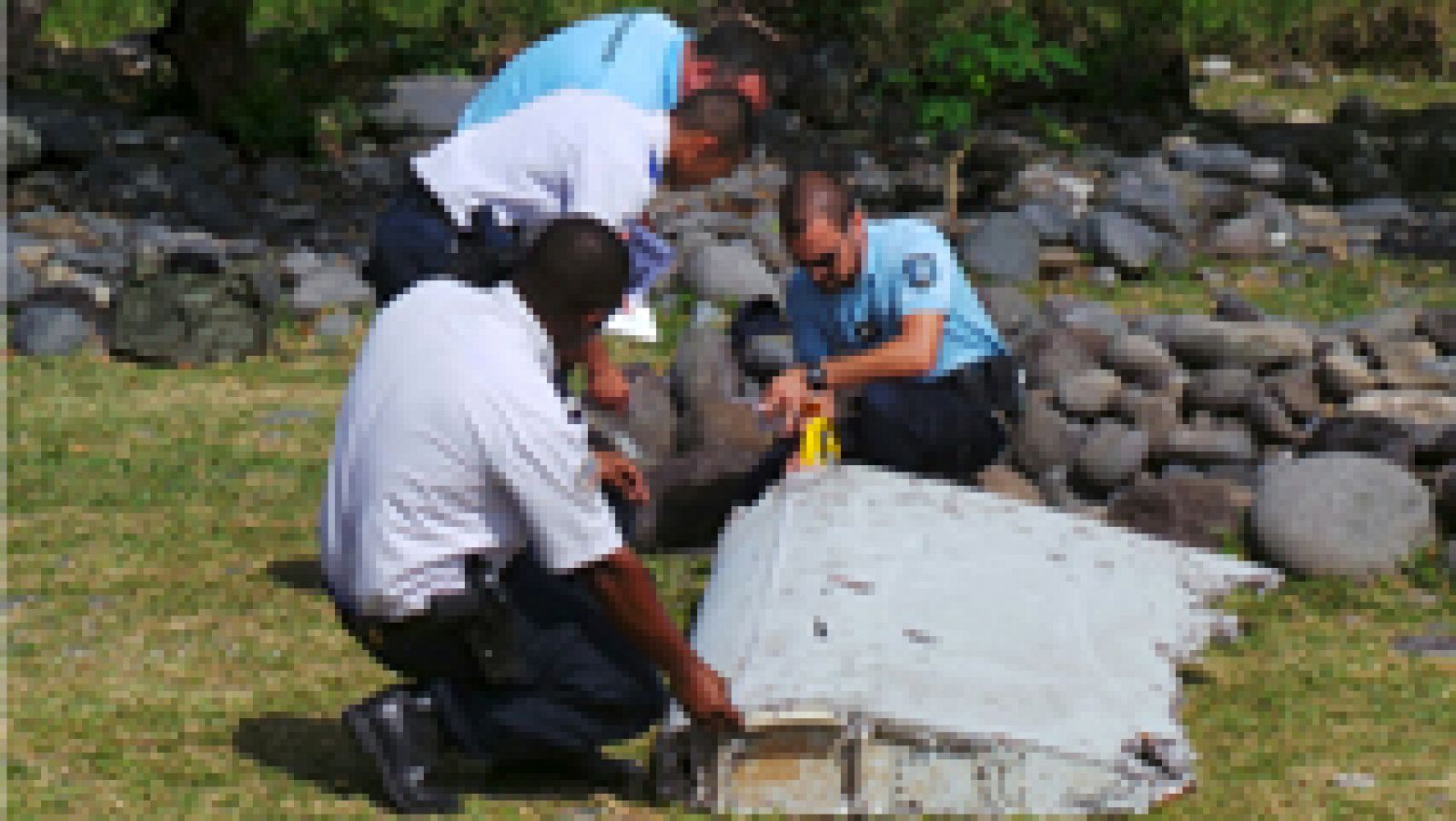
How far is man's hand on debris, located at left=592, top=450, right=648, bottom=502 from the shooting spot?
473 cm

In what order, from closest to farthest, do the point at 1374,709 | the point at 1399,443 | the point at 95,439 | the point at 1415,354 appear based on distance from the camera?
the point at 1374,709, the point at 1399,443, the point at 95,439, the point at 1415,354

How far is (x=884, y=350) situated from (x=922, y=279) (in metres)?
0.23

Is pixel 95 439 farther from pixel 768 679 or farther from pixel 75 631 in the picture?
pixel 768 679

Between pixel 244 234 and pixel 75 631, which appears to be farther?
pixel 244 234

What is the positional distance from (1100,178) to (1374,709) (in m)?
10.9

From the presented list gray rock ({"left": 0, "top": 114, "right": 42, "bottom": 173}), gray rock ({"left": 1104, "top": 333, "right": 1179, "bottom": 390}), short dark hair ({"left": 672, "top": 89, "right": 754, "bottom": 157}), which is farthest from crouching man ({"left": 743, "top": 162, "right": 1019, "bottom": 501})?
gray rock ({"left": 0, "top": 114, "right": 42, "bottom": 173})

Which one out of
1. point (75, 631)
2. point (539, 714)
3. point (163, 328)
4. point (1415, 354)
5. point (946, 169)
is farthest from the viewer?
point (946, 169)

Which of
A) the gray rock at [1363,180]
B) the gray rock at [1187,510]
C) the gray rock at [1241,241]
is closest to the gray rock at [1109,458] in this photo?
the gray rock at [1187,510]

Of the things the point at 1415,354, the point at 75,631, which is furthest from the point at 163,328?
the point at 1415,354

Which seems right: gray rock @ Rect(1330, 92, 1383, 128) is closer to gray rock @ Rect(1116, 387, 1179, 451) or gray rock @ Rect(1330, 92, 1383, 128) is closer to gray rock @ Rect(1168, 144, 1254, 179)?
gray rock @ Rect(1168, 144, 1254, 179)

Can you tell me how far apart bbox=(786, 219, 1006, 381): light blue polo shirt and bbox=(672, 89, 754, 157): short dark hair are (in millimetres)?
1103

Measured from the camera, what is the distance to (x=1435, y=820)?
4.95 meters

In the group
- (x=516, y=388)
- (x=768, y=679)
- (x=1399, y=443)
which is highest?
(x=516, y=388)

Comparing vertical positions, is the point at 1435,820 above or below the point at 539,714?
below
